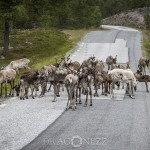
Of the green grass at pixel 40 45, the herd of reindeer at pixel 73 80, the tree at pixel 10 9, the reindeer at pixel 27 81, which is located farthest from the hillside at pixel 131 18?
the reindeer at pixel 27 81

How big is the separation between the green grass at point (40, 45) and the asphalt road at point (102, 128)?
59.4 feet

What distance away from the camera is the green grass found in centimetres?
4453

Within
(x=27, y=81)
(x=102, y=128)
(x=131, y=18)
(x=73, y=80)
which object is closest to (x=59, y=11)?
(x=131, y=18)

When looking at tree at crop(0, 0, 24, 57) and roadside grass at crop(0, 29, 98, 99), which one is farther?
roadside grass at crop(0, 29, 98, 99)

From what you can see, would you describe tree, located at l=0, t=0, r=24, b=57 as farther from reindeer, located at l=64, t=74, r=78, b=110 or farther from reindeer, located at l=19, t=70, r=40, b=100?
reindeer, located at l=64, t=74, r=78, b=110

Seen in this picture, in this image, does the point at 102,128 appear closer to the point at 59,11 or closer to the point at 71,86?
the point at 71,86

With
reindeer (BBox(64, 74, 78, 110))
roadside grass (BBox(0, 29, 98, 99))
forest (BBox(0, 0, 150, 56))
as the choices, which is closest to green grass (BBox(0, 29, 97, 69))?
roadside grass (BBox(0, 29, 98, 99))

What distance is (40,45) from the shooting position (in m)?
52.7

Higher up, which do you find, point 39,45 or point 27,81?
point 27,81

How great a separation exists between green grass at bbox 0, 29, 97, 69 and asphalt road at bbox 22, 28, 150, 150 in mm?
18119

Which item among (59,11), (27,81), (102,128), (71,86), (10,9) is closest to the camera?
(102,128)

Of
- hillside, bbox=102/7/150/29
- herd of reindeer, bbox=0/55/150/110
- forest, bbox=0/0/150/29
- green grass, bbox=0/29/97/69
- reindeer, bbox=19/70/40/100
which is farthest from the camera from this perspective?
hillside, bbox=102/7/150/29

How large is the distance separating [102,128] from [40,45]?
36.9 metres

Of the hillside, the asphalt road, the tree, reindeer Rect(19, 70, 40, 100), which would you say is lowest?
the asphalt road
